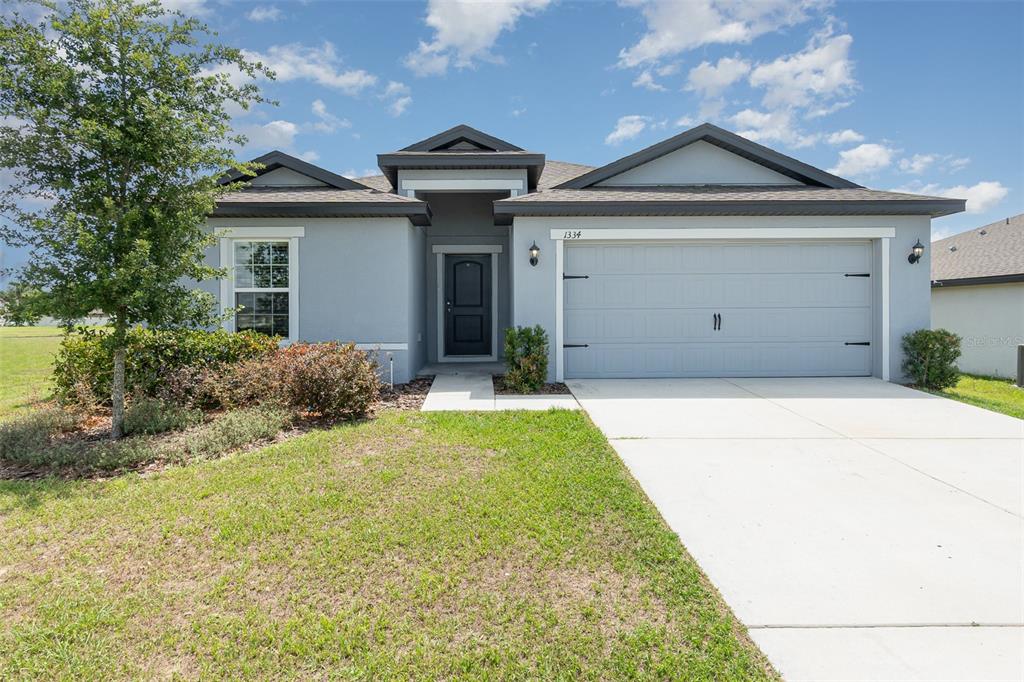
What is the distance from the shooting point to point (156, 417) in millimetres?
5492

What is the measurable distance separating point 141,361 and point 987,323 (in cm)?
1717

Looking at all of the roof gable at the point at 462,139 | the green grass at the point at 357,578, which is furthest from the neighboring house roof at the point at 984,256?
the green grass at the point at 357,578

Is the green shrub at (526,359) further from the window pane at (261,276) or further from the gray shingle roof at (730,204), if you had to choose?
the window pane at (261,276)

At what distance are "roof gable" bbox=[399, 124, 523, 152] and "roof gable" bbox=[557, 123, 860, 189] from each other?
68.0 inches

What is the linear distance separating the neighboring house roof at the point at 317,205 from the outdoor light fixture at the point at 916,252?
338 inches

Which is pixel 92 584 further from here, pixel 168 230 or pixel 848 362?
Result: pixel 848 362

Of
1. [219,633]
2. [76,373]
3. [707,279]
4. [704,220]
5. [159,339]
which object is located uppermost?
[704,220]

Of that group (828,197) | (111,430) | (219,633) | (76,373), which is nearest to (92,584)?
(219,633)

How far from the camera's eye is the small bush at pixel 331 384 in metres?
5.63

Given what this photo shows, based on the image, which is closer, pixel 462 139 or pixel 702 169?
pixel 702 169

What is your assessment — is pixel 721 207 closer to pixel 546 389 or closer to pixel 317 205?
pixel 546 389

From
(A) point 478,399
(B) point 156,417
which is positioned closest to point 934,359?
(A) point 478,399

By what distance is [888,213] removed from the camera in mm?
8250

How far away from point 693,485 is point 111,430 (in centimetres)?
624
